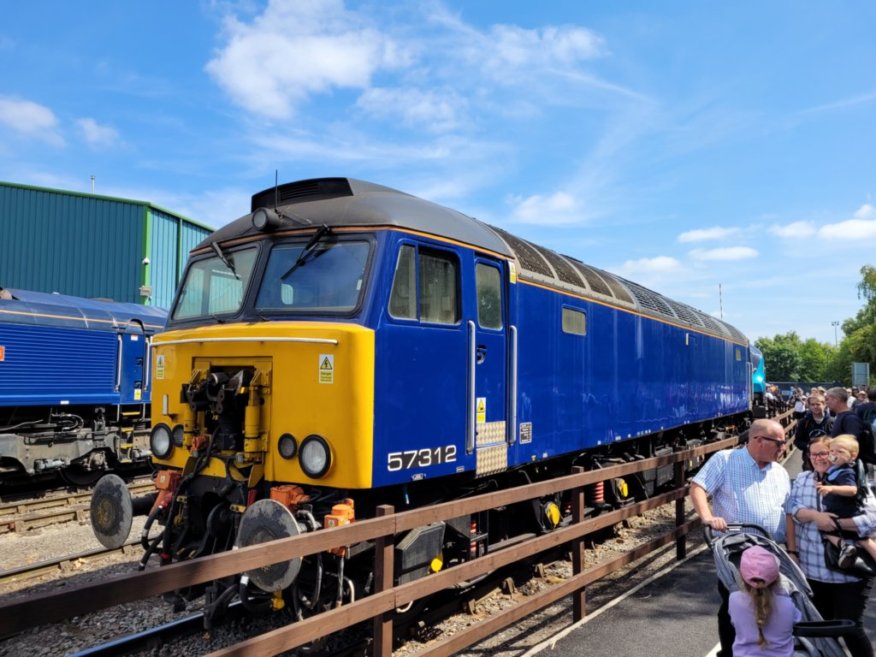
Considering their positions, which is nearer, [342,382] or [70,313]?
[342,382]

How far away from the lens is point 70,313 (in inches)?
479

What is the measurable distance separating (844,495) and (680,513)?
3.69m

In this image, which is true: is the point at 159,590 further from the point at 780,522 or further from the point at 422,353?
the point at 780,522

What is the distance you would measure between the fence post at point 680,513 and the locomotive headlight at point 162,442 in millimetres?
5192

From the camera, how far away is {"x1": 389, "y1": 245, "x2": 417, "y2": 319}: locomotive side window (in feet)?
15.5

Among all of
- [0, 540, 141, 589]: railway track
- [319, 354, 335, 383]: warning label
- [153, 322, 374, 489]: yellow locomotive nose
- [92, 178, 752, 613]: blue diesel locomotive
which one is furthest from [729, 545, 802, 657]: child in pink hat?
[0, 540, 141, 589]: railway track

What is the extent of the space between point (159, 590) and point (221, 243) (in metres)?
3.71

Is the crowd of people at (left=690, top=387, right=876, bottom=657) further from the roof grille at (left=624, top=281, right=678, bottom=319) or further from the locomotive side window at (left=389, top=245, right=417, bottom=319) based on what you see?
the roof grille at (left=624, top=281, right=678, bottom=319)

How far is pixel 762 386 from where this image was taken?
1055 inches

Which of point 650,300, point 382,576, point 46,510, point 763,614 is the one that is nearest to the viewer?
point 763,614

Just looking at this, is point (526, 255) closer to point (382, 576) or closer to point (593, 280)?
point (593, 280)

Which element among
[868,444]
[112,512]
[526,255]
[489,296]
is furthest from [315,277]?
[868,444]

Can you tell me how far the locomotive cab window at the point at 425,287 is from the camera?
4793mm

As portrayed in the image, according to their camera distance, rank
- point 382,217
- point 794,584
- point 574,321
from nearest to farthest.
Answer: point 794,584 < point 382,217 < point 574,321
